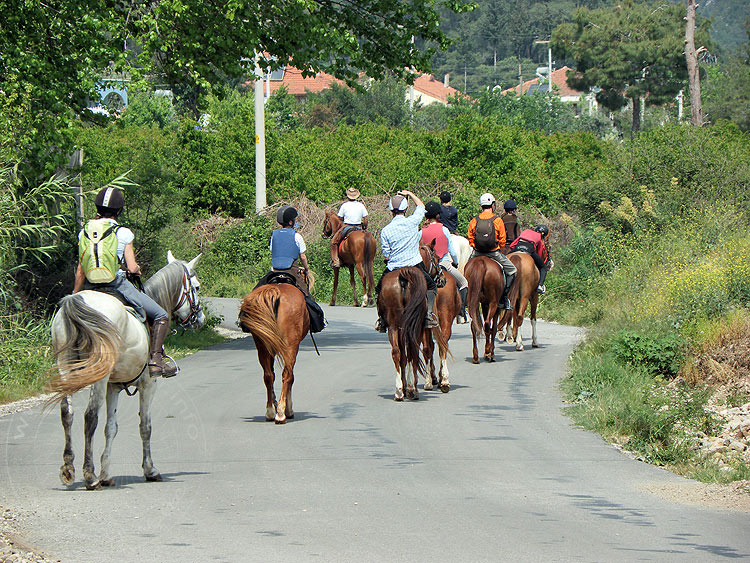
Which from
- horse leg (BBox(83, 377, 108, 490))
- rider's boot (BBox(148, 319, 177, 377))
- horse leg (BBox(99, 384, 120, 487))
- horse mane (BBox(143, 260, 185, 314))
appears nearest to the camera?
horse leg (BBox(83, 377, 108, 490))

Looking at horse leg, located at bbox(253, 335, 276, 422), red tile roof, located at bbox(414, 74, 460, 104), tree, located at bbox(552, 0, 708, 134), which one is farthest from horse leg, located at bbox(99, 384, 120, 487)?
→ red tile roof, located at bbox(414, 74, 460, 104)

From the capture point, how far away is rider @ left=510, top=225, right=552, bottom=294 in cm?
2036

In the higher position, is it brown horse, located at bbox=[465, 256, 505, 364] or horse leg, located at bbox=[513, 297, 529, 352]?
brown horse, located at bbox=[465, 256, 505, 364]

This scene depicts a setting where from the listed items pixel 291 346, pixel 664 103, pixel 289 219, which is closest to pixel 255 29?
pixel 289 219

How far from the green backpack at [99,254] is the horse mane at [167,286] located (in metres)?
0.88

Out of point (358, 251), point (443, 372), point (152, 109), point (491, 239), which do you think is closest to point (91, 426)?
point (443, 372)

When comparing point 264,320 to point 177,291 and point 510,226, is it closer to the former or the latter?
point 177,291

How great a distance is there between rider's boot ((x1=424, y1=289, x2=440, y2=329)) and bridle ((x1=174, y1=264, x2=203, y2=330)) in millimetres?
3895

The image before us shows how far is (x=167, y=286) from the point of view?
10.9 m

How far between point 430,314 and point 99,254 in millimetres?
5923

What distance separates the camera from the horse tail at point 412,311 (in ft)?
46.4

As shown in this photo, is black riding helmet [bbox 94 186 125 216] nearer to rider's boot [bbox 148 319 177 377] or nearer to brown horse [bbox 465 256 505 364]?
rider's boot [bbox 148 319 177 377]

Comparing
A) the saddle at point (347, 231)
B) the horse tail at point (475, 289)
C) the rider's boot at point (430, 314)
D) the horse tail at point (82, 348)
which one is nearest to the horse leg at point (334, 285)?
the saddle at point (347, 231)

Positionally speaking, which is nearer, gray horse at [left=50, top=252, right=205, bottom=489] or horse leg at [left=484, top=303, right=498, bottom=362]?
gray horse at [left=50, top=252, right=205, bottom=489]
